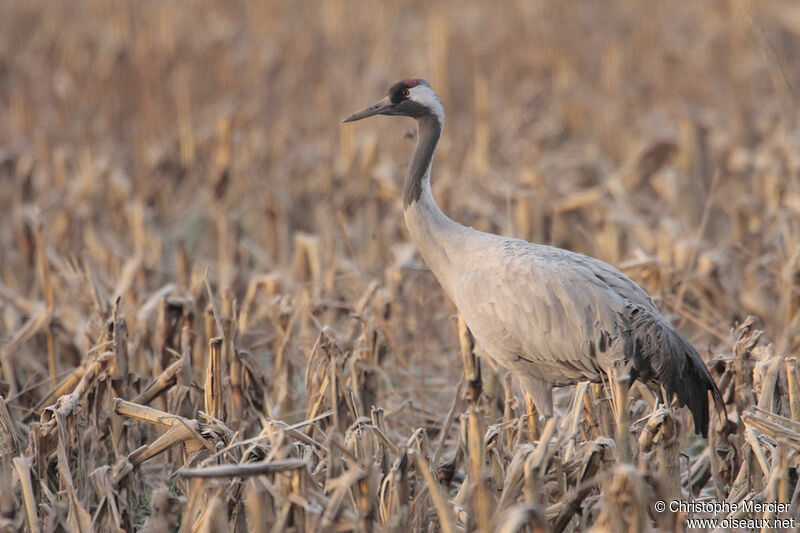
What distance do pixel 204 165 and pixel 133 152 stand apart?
79 centimetres

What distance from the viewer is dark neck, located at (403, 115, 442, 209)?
167 inches

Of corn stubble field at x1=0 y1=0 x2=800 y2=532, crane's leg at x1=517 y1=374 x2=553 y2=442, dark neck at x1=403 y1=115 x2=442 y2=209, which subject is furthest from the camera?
dark neck at x1=403 y1=115 x2=442 y2=209

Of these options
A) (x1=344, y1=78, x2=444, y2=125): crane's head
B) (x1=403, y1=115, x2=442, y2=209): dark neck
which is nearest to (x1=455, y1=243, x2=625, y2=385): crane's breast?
(x1=403, y1=115, x2=442, y2=209): dark neck

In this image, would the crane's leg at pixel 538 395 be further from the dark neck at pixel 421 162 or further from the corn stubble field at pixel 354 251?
the dark neck at pixel 421 162

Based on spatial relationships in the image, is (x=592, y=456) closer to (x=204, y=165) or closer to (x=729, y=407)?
(x=729, y=407)

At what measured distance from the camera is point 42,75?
32.4 ft

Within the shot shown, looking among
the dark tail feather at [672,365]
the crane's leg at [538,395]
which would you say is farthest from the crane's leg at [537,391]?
the dark tail feather at [672,365]

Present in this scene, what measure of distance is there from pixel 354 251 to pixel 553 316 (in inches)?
101

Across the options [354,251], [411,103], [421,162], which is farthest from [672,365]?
A: [354,251]

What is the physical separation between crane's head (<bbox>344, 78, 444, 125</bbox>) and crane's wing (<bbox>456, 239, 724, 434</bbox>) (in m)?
0.71

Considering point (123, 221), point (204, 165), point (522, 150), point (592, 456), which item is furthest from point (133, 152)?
point (592, 456)

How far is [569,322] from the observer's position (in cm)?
385

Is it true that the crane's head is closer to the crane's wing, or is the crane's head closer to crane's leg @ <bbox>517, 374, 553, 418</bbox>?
the crane's wing

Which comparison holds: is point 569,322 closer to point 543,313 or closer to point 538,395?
point 543,313
